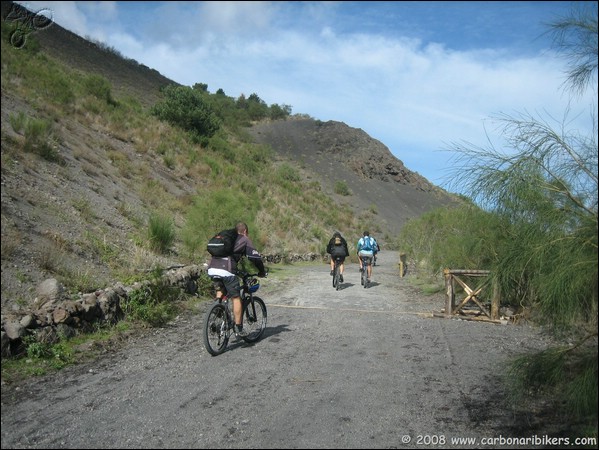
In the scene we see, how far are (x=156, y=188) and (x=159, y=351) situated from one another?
1377 cm

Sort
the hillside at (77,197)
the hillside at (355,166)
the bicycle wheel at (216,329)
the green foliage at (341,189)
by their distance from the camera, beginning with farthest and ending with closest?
the hillside at (355,166) → the green foliage at (341,189) → the hillside at (77,197) → the bicycle wheel at (216,329)

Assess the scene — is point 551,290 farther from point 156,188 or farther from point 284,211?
point 284,211

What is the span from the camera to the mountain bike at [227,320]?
21.9ft

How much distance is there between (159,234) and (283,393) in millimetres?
9286

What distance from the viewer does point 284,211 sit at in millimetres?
31953

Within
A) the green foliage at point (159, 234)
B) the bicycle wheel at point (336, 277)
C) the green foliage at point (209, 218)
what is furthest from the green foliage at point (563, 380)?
the green foliage at point (209, 218)

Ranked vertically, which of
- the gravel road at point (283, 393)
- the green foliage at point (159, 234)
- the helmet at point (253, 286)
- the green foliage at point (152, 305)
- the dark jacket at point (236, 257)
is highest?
the green foliage at point (159, 234)

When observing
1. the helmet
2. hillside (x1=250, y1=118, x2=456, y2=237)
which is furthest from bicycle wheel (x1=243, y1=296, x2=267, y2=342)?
hillside (x1=250, y1=118, x2=456, y2=237)

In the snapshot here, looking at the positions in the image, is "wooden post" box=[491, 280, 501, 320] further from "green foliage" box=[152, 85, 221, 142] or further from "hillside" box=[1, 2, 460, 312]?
"green foliage" box=[152, 85, 221, 142]

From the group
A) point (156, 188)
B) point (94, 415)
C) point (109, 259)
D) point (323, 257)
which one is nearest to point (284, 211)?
point (323, 257)

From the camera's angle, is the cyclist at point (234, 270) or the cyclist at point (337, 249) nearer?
the cyclist at point (234, 270)

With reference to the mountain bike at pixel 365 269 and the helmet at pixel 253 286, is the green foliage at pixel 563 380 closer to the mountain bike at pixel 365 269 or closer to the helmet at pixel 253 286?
the helmet at pixel 253 286

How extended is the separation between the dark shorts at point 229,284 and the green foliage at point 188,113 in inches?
1045

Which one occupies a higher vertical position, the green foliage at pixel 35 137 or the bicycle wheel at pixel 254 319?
the green foliage at pixel 35 137
